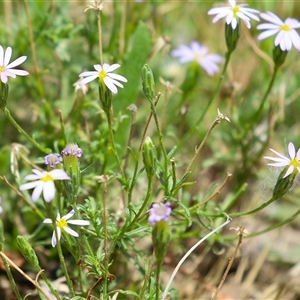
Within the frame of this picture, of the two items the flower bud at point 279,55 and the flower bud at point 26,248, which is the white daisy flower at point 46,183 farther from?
the flower bud at point 279,55

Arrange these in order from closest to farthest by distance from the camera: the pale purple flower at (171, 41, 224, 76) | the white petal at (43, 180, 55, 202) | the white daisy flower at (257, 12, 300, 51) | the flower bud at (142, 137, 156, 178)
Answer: the white petal at (43, 180, 55, 202) → the flower bud at (142, 137, 156, 178) → the white daisy flower at (257, 12, 300, 51) → the pale purple flower at (171, 41, 224, 76)

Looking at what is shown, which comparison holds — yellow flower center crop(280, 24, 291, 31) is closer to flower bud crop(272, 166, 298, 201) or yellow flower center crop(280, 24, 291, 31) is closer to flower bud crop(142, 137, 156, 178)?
flower bud crop(272, 166, 298, 201)

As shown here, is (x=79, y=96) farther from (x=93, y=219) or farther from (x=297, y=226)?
(x=297, y=226)

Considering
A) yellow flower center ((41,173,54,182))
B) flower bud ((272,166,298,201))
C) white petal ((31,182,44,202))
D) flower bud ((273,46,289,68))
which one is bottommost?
flower bud ((272,166,298,201))

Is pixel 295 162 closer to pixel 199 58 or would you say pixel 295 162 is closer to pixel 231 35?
pixel 231 35

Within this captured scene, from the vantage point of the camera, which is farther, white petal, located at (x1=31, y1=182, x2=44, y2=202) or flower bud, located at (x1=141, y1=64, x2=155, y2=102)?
flower bud, located at (x1=141, y1=64, x2=155, y2=102)

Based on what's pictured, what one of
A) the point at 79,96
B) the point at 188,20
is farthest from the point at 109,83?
the point at 188,20

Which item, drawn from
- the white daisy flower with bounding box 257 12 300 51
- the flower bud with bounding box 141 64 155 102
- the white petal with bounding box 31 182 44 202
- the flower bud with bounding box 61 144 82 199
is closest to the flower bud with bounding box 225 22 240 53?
the white daisy flower with bounding box 257 12 300 51

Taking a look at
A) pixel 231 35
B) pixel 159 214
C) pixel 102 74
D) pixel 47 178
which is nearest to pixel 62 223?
pixel 47 178
